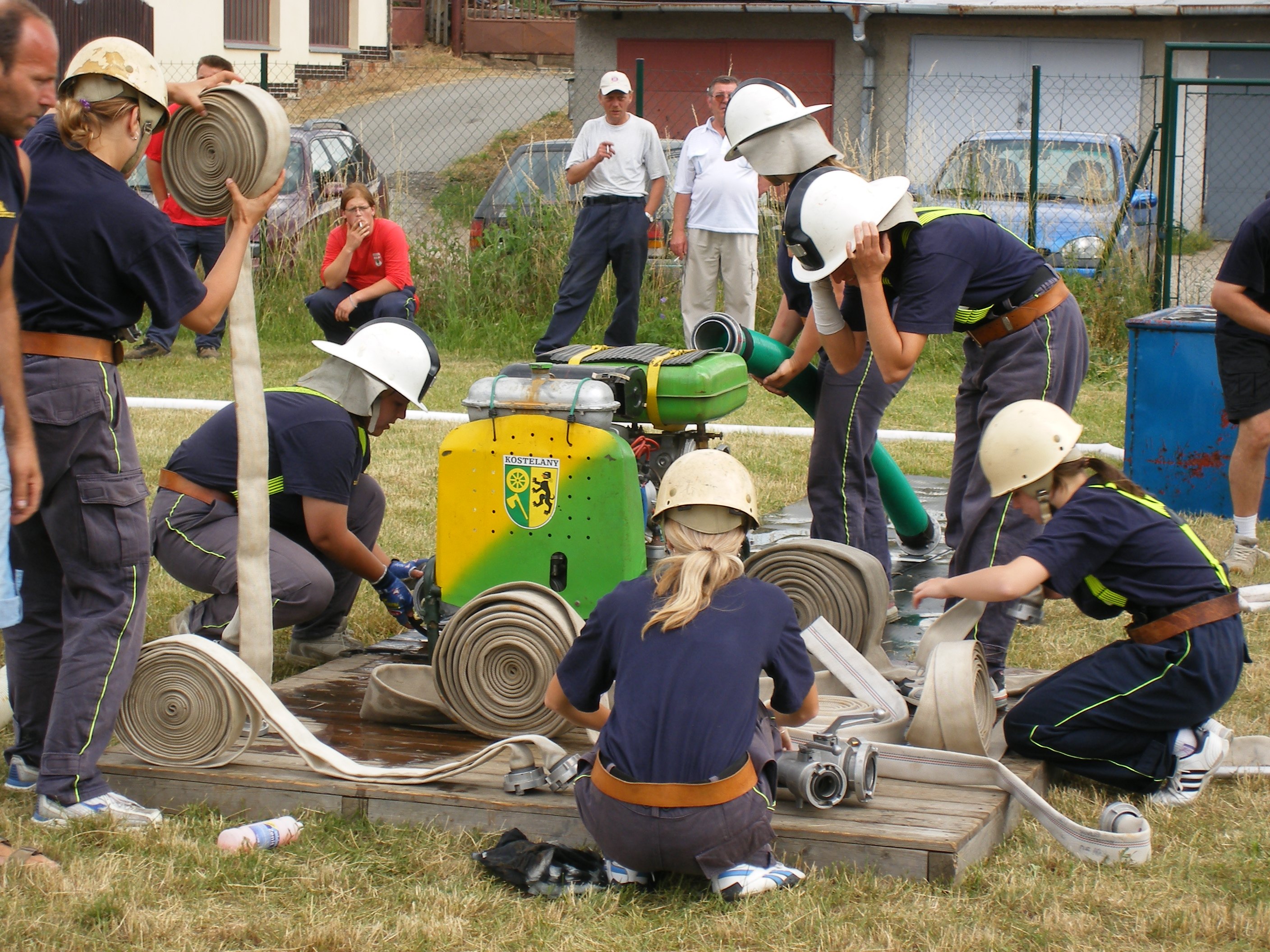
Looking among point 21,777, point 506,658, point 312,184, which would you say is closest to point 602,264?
point 312,184

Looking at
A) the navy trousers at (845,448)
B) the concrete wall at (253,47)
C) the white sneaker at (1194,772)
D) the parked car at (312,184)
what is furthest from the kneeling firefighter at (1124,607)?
the concrete wall at (253,47)

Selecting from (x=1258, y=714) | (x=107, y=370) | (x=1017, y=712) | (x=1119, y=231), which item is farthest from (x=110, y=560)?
(x=1119, y=231)

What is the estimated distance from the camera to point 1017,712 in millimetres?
3799

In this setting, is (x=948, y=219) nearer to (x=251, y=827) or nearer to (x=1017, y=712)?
(x=1017, y=712)

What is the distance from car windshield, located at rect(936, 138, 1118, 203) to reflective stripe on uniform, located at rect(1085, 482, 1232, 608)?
8312mm

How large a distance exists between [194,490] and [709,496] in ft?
6.63

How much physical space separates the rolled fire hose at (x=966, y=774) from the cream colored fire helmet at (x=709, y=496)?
32.4 inches

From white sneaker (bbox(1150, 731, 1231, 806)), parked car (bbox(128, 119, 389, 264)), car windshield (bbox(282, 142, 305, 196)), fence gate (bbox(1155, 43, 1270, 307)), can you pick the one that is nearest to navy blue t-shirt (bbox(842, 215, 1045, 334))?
white sneaker (bbox(1150, 731, 1231, 806))

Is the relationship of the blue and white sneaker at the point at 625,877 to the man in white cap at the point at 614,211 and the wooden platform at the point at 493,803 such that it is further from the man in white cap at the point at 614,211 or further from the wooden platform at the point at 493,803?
the man in white cap at the point at 614,211

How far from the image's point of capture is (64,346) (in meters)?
3.19

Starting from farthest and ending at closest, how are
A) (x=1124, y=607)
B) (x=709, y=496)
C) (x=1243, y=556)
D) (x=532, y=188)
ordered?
(x=532, y=188)
(x=1243, y=556)
(x=1124, y=607)
(x=709, y=496)

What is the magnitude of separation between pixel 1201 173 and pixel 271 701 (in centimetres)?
1846

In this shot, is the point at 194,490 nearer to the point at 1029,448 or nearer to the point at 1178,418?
the point at 1029,448

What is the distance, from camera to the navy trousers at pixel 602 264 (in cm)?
990
